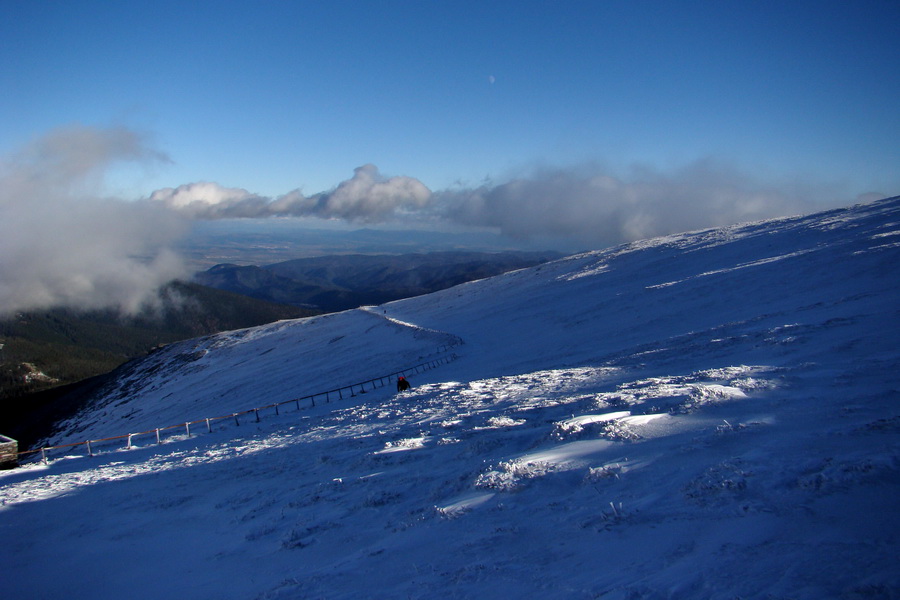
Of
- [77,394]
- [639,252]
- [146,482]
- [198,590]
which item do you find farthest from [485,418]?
[77,394]

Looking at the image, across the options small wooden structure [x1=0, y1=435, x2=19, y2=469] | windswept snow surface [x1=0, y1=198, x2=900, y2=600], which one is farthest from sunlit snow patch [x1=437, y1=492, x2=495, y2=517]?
small wooden structure [x1=0, y1=435, x2=19, y2=469]

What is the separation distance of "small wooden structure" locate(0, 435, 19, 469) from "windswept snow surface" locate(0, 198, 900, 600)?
1238mm

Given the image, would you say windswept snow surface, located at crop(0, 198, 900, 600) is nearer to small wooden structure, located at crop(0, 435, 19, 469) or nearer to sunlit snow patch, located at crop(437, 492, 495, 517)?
sunlit snow patch, located at crop(437, 492, 495, 517)

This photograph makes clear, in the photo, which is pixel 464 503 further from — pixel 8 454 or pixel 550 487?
pixel 8 454

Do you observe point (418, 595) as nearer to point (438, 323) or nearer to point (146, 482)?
point (146, 482)

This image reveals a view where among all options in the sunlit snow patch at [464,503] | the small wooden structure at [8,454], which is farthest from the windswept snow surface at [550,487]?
the small wooden structure at [8,454]

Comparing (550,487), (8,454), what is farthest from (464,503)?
(8,454)

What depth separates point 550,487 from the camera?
8.70 metres

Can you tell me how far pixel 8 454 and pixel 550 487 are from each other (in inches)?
848

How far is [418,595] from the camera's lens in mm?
6469

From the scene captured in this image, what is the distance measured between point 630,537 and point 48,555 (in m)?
12.2

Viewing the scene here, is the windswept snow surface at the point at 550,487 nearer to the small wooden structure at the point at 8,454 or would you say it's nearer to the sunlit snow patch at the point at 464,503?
the sunlit snow patch at the point at 464,503

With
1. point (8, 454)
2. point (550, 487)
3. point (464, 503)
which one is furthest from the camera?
point (8, 454)

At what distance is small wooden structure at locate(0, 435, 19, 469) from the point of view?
1830 centimetres
